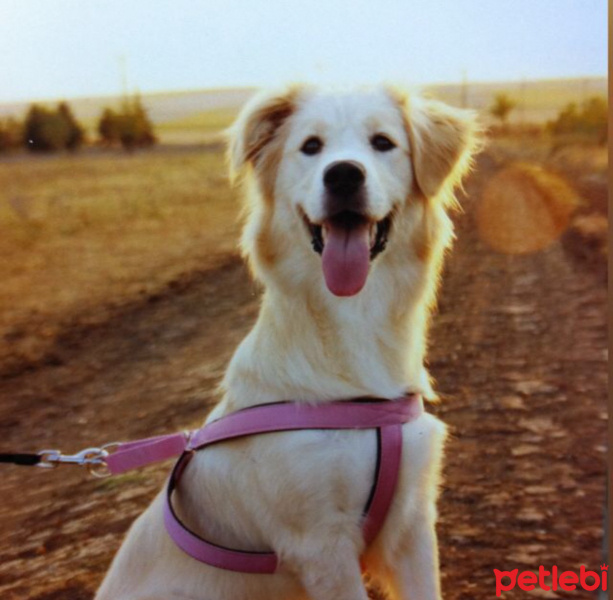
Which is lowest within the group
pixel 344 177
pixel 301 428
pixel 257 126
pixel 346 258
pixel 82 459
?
pixel 82 459

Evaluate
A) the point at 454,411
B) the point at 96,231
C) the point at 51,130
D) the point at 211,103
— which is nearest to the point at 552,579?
the point at 454,411

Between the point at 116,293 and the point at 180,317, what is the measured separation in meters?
0.53

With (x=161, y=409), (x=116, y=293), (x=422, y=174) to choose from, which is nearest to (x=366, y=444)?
(x=422, y=174)

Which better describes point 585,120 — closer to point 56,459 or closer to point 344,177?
point 344,177

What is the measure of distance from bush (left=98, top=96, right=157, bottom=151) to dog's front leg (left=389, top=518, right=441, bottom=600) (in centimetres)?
256

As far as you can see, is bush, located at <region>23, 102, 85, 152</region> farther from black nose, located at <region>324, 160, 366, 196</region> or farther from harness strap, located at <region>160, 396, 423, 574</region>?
harness strap, located at <region>160, 396, 423, 574</region>

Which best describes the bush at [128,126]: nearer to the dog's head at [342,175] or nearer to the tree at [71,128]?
the tree at [71,128]

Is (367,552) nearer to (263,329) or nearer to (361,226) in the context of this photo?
(263,329)

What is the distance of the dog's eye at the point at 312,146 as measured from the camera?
203cm

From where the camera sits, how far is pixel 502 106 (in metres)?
4.64

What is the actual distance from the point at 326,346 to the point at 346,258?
23cm

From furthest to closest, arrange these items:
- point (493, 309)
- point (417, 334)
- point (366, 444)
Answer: point (493, 309) → point (417, 334) → point (366, 444)

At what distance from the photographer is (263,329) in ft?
6.49

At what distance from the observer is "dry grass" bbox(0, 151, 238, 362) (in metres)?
4.58
